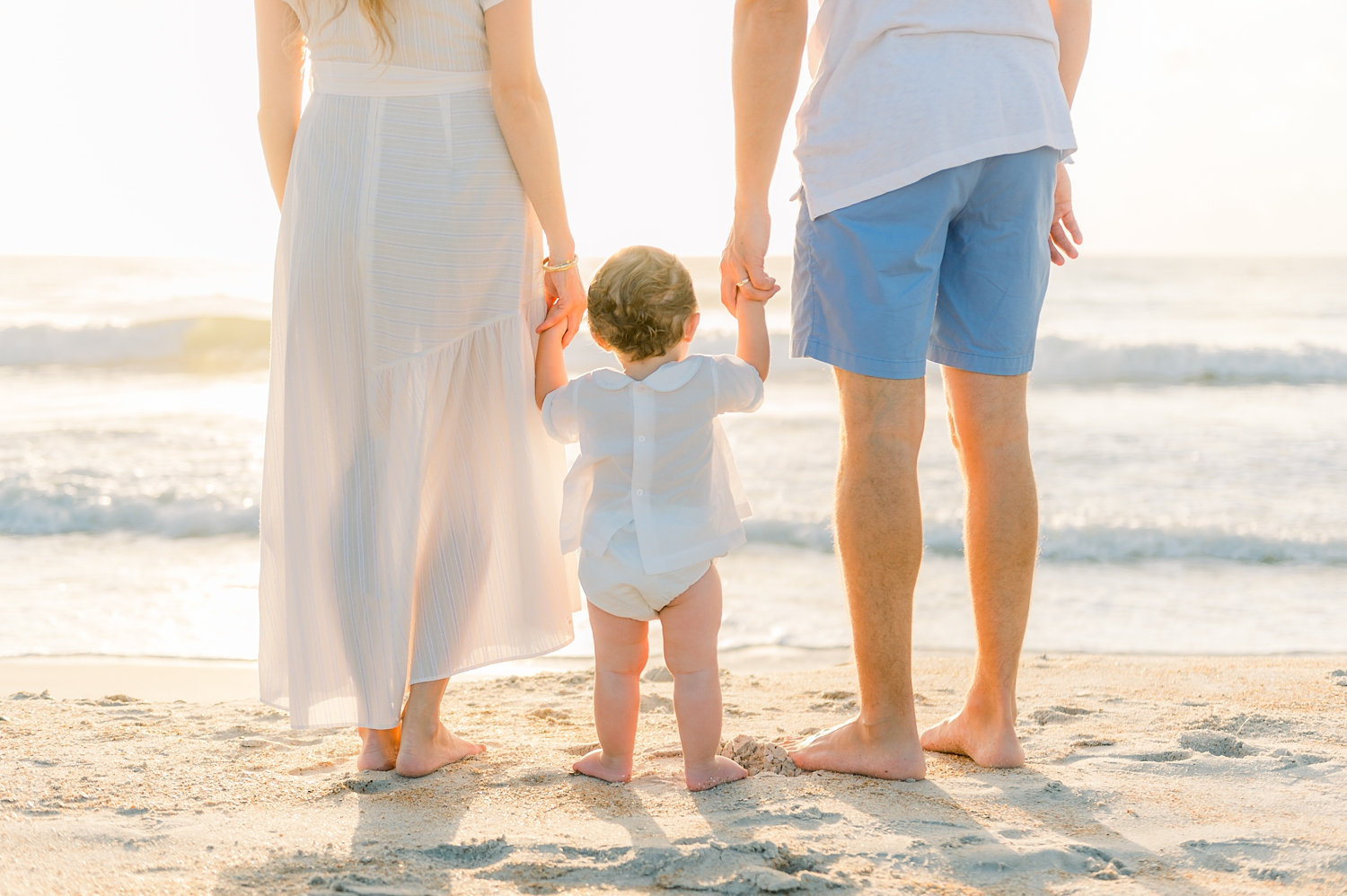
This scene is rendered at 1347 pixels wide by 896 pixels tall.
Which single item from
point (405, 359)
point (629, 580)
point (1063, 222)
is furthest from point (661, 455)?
point (1063, 222)

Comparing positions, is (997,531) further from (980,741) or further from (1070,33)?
(1070,33)

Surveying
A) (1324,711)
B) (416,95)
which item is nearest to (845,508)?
(416,95)

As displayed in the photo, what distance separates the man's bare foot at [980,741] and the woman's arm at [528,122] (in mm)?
1276

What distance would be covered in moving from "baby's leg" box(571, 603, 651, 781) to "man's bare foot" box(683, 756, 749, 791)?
0.49 ft

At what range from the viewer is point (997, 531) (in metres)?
2.36

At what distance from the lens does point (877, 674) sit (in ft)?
7.57

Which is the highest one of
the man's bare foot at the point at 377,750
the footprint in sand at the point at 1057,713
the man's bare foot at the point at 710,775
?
the man's bare foot at the point at 710,775

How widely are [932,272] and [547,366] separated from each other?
861mm

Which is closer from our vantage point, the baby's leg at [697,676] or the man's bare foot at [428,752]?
the baby's leg at [697,676]

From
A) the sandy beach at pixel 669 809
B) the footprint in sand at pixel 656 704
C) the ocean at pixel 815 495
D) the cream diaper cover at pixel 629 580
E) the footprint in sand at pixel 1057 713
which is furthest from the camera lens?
the ocean at pixel 815 495

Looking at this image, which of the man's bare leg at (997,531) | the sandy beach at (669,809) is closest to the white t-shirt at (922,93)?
the man's bare leg at (997,531)

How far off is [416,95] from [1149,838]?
81.4 inches

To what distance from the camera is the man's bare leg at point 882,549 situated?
225 cm

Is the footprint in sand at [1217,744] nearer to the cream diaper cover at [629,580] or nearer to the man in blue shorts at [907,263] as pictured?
the man in blue shorts at [907,263]
